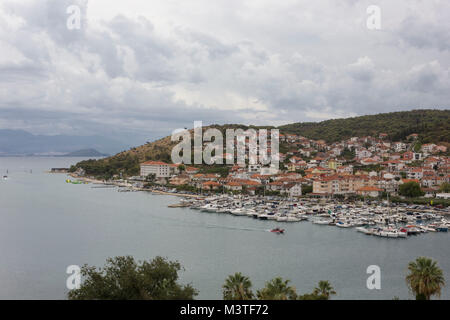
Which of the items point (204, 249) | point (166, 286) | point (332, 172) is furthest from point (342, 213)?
point (166, 286)

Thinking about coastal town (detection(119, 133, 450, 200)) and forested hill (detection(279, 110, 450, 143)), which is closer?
coastal town (detection(119, 133, 450, 200))

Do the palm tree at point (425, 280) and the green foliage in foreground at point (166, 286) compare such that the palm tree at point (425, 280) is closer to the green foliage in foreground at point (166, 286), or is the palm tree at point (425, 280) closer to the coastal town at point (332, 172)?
the green foliage in foreground at point (166, 286)

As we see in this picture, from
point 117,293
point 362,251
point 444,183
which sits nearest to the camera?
point 117,293

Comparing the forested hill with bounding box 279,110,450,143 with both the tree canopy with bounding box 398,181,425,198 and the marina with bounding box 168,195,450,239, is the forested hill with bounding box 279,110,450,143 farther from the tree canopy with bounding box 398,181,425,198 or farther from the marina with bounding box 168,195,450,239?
the marina with bounding box 168,195,450,239

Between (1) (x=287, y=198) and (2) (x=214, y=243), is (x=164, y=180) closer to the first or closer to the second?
(1) (x=287, y=198)

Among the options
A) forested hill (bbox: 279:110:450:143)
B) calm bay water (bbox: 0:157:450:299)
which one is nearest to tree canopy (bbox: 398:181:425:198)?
calm bay water (bbox: 0:157:450:299)

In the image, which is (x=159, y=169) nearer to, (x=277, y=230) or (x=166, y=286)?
(x=277, y=230)

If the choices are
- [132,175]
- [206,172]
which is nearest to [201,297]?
[206,172]

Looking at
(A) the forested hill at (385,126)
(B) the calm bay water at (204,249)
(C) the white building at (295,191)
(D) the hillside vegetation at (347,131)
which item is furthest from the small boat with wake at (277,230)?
(A) the forested hill at (385,126)
